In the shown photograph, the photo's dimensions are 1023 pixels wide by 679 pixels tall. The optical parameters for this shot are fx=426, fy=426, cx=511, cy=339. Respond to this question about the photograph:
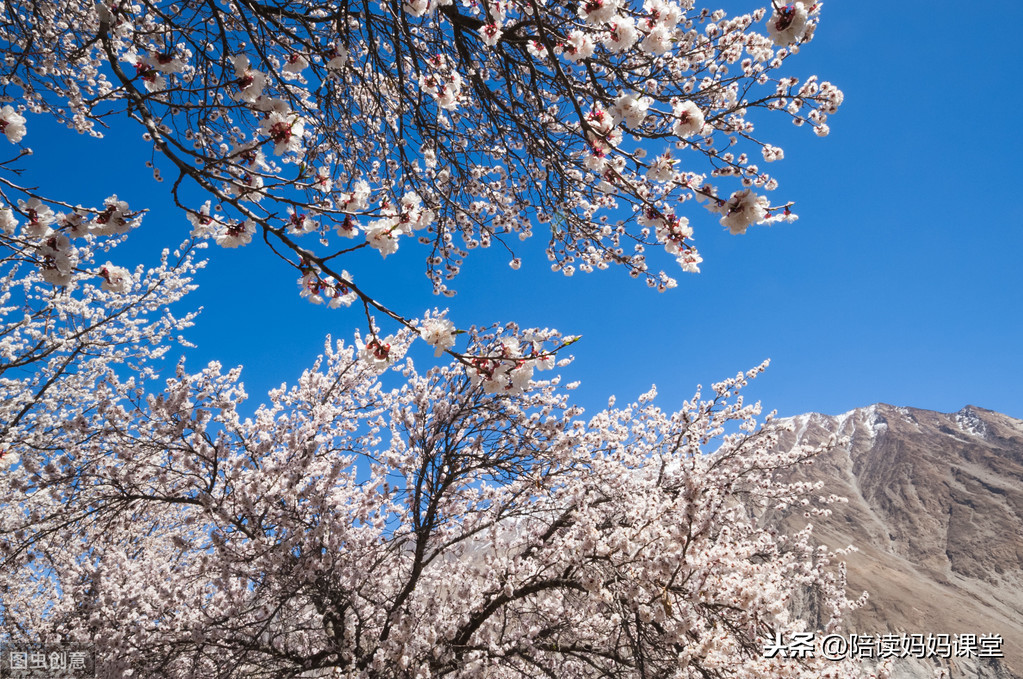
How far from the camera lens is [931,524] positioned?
48.9 metres

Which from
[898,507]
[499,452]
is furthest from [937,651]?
[898,507]

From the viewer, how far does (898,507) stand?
5206 centimetres

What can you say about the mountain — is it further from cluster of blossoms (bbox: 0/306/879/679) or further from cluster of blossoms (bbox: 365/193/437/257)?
cluster of blossoms (bbox: 365/193/437/257)

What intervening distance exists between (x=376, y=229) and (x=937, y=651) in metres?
9.30

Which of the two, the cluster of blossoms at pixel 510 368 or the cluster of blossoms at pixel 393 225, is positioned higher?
the cluster of blossoms at pixel 393 225

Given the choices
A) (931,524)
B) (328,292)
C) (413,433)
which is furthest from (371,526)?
(931,524)

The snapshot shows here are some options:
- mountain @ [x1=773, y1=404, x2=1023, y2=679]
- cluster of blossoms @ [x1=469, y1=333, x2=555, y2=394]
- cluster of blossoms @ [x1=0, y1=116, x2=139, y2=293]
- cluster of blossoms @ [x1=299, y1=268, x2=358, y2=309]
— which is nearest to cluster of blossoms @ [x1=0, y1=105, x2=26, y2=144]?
cluster of blossoms @ [x1=0, y1=116, x2=139, y2=293]

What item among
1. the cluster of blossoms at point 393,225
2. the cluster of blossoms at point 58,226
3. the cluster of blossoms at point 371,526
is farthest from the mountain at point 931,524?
the cluster of blossoms at point 58,226

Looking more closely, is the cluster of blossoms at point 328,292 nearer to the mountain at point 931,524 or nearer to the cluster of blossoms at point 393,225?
the cluster of blossoms at point 393,225

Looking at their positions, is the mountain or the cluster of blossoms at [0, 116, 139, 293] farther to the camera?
the mountain

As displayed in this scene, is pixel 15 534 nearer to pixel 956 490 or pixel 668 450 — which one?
pixel 668 450

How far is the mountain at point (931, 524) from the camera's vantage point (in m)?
30.7

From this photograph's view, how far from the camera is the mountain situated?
101ft

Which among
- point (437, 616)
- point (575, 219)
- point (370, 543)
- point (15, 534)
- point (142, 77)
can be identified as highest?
point (575, 219)
